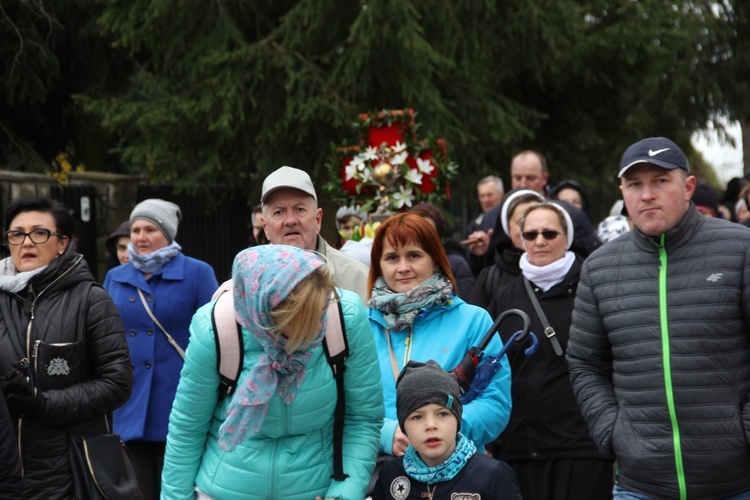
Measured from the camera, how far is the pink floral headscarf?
358 cm

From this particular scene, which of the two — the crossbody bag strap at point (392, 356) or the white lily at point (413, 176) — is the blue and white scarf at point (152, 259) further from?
the crossbody bag strap at point (392, 356)

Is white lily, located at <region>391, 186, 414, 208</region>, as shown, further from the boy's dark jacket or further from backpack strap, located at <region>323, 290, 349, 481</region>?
backpack strap, located at <region>323, 290, 349, 481</region>

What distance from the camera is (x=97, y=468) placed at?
508 cm

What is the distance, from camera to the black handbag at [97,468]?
16.6 feet

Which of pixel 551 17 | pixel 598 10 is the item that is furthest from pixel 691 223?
pixel 598 10

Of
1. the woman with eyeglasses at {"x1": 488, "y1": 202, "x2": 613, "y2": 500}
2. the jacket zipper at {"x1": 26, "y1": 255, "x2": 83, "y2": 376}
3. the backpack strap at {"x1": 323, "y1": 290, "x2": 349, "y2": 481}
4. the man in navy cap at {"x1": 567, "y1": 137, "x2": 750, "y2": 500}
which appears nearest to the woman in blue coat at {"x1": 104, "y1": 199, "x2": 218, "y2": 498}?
the jacket zipper at {"x1": 26, "y1": 255, "x2": 83, "y2": 376}

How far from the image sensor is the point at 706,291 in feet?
13.7

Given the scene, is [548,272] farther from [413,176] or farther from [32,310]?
[32,310]

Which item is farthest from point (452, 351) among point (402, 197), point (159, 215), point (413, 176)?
point (413, 176)

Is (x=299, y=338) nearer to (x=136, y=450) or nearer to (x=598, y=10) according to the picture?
(x=136, y=450)

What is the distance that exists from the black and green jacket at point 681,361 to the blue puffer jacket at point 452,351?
1.36 feet

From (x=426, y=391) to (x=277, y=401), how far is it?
0.61m

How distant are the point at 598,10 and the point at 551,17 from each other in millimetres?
1750

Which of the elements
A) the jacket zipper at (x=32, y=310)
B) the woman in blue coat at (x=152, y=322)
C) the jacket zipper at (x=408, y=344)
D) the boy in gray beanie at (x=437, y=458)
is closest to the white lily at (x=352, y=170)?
the woman in blue coat at (x=152, y=322)
